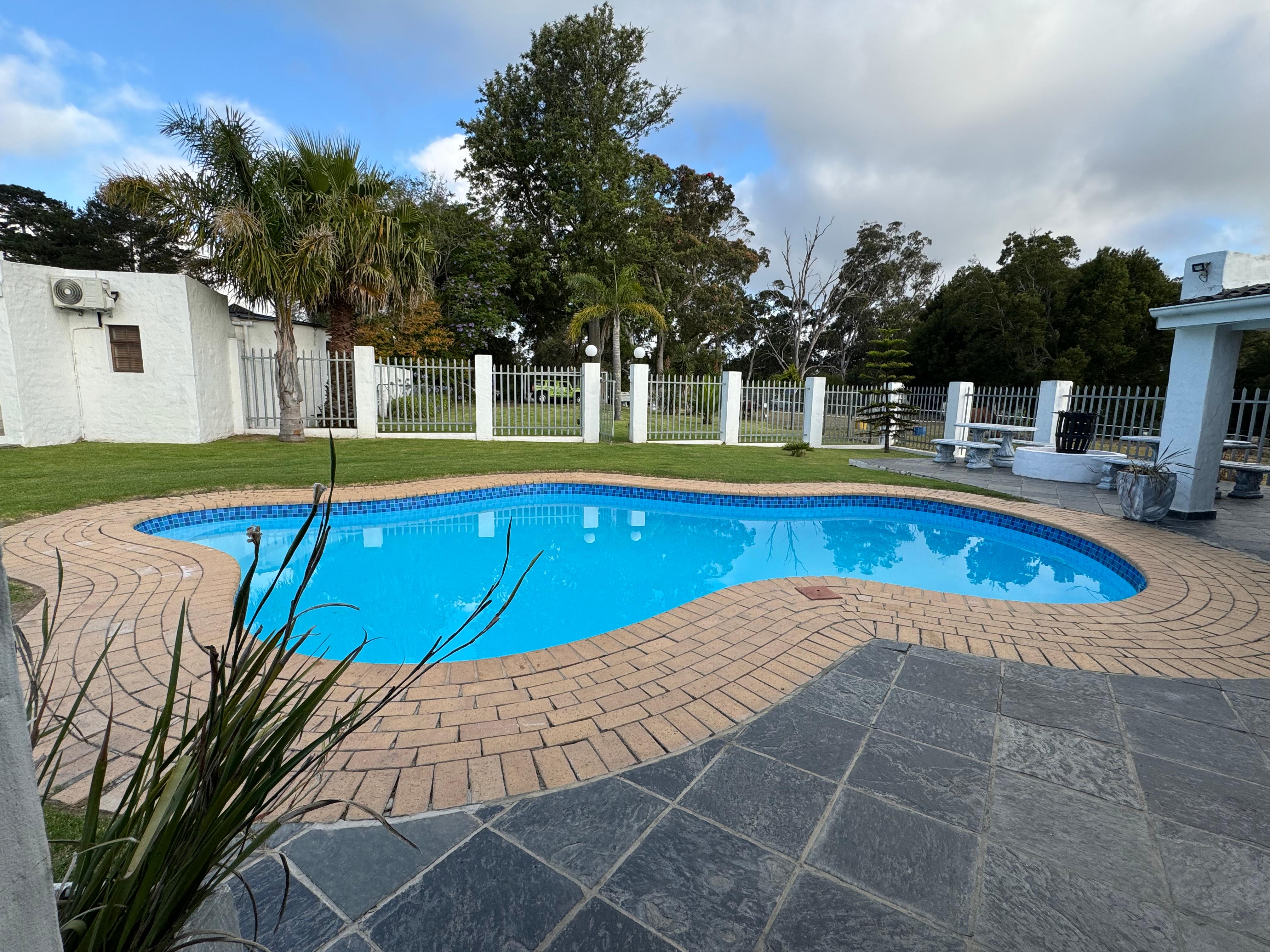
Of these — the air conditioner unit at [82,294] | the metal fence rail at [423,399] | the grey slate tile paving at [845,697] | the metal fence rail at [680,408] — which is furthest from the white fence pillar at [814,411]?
the air conditioner unit at [82,294]

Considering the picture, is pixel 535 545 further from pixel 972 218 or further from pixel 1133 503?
pixel 972 218

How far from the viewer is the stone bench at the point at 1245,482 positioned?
7.79 meters

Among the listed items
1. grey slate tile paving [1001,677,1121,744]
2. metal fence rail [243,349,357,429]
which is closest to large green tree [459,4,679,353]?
metal fence rail [243,349,357,429]

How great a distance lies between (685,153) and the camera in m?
25.1

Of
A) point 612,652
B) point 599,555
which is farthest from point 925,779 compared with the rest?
point 599,555

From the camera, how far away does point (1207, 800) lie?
201cm

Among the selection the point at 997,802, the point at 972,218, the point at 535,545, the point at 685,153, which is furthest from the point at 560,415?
the point at 972,218

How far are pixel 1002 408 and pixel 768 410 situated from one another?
532 cm

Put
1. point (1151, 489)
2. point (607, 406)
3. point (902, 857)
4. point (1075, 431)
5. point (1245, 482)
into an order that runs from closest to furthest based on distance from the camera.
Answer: point (902, 857) < point (1151, 489) < point (1245, 482) < point (1075, 431) < point (607, 406)

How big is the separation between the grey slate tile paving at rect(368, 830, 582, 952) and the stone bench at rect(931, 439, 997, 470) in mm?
11351

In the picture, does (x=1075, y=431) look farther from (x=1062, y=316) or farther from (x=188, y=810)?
(x=1062, y=316)

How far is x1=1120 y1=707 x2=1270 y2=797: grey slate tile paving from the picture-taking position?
219 cm

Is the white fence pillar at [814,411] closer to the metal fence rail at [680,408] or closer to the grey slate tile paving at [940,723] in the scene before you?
the metal fence rail at [680,408]

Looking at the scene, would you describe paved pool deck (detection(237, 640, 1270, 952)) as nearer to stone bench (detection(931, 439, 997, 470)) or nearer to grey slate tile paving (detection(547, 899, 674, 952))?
grey slate tile paving (detection(547, 899, 674, 952))
